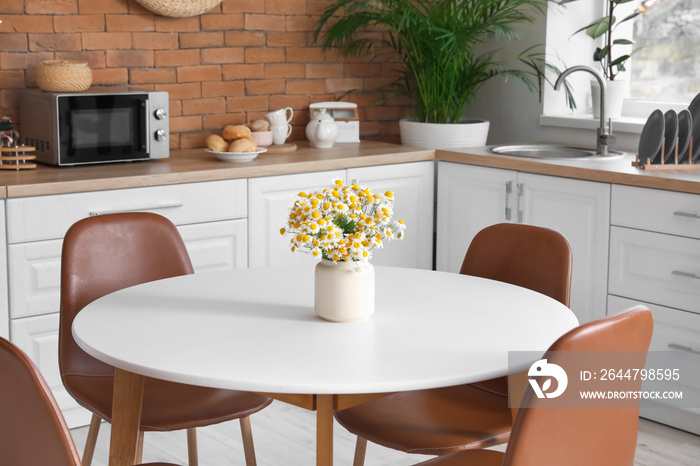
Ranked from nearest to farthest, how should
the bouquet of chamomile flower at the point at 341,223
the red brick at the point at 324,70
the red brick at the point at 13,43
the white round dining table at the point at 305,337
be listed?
the white round dining table at the point at 305,337, the bouquet of chamomile flower at the point at 341,223, the red brick at the point at 13,43, the red brick at the point at 324,70

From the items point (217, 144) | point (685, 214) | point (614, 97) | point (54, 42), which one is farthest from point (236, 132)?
point (685, 214)

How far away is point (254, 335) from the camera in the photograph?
1784 mm

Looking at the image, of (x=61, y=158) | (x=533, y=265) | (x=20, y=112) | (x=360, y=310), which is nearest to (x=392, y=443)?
(x=360, y=310)

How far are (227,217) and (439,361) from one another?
1.88 meters

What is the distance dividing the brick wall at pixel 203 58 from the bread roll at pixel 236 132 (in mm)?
290

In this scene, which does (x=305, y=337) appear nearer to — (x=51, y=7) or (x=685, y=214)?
(x=685, y=214)

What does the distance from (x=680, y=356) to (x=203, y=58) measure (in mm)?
2224

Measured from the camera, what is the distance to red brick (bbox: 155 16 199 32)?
3.81 meters

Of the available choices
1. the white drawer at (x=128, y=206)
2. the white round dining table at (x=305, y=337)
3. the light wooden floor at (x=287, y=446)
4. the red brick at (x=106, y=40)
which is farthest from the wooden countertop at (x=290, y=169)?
the white round dining table at (x=305, y=337)

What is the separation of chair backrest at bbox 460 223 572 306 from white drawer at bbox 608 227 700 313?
34.6 inches

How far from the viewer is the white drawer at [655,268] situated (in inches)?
119

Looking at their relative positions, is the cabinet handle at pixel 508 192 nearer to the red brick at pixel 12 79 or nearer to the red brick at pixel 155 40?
the red brick at pixel 155 40

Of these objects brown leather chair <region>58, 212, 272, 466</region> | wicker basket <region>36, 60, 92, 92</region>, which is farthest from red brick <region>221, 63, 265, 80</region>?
brown leather chair <region>58, 212, 272, 466</region>

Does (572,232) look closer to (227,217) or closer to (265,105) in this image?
(227,217)
